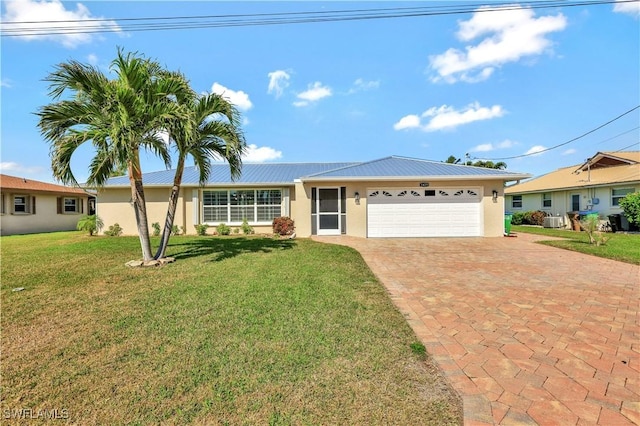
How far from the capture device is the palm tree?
704 centimetres

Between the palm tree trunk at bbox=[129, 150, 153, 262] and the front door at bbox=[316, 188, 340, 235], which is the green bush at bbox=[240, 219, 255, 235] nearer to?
the front door at bbox=[316, 188, 340, 235]

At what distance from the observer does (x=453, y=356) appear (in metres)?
3.36

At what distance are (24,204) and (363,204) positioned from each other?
22770 mm

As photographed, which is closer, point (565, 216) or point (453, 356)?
point (453, 356)

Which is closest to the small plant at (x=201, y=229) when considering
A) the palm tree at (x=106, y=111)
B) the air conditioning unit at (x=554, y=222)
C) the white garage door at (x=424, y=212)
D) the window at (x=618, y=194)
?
the palm tree at (x=106, y=111)

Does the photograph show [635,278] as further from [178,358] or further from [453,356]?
[178,358]

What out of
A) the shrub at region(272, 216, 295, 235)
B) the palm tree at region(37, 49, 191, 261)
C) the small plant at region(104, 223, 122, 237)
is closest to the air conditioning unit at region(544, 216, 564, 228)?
the shrub at region(272, 216, 295, 235)

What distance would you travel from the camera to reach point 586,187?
1948cm

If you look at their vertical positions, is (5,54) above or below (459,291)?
above

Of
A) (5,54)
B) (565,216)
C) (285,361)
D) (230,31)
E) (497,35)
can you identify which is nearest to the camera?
(285,361)

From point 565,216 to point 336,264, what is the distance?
21.4 meters

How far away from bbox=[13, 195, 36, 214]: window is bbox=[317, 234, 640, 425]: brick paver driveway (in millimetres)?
24294

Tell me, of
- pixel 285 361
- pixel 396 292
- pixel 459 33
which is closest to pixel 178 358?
pixel 285 361

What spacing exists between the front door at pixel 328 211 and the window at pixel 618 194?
56.4ft
